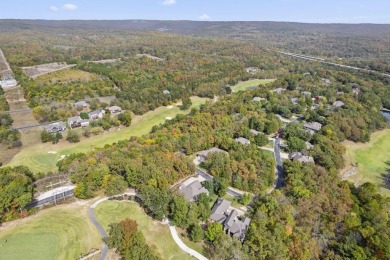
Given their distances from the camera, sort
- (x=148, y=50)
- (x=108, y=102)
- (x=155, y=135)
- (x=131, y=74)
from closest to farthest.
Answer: (x=155, y=135)
(x=108, y=102)
(x=131, y=74)
(x=148, y=50)

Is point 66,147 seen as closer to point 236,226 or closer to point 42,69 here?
point 236,226

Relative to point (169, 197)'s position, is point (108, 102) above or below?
below

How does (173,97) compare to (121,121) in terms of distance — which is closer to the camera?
(121,121)

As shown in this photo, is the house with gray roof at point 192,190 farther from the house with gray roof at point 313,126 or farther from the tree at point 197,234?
the house with gray roof at point 313,126

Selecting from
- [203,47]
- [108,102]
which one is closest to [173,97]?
[108,102]

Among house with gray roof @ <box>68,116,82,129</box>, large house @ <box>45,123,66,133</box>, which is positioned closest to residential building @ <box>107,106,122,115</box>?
house with gray roof @ <box>68,116,82,129</box>

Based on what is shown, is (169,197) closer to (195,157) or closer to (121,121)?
(195,157)
